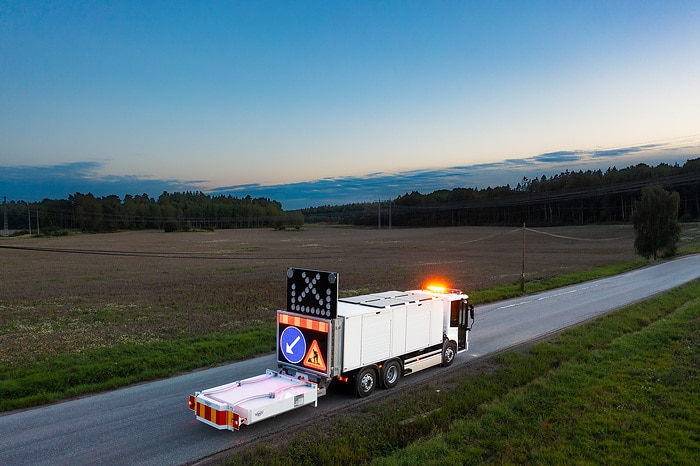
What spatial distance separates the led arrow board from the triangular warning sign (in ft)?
2.52

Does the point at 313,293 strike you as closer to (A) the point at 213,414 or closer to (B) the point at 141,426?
(A) the point at 213,414

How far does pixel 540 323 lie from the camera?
2147 centimetres

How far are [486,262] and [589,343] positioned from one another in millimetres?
41412

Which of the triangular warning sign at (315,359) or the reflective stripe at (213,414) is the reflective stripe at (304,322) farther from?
the reflective stripe at (213,414)

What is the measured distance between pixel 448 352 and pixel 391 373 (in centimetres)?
288

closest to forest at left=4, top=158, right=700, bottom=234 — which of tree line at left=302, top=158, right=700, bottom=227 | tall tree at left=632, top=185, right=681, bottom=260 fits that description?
tree line at left=302, top=158, right=700, bottom=227

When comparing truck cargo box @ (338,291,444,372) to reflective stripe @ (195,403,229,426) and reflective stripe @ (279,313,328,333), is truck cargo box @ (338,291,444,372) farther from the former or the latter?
reflective stripe @ (195,403,229,426)

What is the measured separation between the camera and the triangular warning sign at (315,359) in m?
11.5

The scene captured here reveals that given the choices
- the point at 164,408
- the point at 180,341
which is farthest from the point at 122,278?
the point at 164,408

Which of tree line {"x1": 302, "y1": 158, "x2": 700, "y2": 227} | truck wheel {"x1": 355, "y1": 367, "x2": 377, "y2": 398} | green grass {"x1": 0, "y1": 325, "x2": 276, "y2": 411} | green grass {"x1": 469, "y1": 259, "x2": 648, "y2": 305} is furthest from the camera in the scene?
tree line {"x1": 302, "y1": 158, "x2": 700, "y2": 227}

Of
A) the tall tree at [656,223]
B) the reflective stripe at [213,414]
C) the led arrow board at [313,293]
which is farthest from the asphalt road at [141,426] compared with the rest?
the tall tree at [656,223]

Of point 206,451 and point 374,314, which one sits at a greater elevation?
point 374,314

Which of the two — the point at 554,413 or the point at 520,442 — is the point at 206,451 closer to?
the point at 520,442

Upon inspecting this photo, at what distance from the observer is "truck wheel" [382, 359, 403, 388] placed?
1278cm
